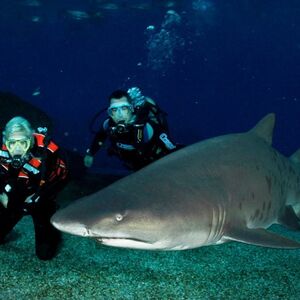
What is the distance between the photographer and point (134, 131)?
6.40 m

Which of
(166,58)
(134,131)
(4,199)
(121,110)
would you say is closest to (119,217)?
(4,199)

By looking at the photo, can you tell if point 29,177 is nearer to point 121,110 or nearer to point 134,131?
point 121,110

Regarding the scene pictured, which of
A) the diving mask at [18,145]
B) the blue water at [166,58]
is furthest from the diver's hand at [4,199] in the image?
the blue water at [166,58]

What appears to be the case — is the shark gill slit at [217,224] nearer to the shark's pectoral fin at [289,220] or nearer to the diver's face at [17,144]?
the shark's pectoral fin at [289,220]

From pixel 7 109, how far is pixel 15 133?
6250mm

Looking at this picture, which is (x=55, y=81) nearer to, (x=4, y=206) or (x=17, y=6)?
(x=17, y=6)

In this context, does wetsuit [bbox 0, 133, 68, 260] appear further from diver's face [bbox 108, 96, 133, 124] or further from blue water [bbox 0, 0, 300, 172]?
blue water [bbox 0, 0, 300, 172]

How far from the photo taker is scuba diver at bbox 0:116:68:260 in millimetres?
4465

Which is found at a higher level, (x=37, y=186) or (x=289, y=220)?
(x=37, y=186)

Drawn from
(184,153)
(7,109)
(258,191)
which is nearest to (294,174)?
(258,191)

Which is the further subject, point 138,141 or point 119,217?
point 138,141

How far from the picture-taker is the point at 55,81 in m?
115

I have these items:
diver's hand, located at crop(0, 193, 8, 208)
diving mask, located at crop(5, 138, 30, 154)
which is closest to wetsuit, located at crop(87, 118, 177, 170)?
diving mask, located at crop(5, 138, 30, 154)

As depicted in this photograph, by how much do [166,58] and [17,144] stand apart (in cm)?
6196
